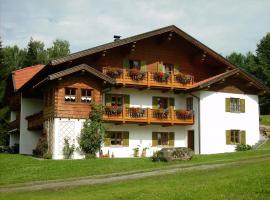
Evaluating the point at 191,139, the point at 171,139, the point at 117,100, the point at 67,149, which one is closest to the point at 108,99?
the point at 117,100

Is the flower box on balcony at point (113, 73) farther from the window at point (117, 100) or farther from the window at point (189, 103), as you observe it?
the window at point (189, 103)

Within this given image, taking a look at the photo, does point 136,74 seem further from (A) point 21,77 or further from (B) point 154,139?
(A) point 21,77

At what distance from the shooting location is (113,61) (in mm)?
36062

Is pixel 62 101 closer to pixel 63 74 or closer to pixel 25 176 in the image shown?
pixel 63 74

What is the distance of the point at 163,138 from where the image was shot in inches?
1479

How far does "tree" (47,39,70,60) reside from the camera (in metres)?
78.9

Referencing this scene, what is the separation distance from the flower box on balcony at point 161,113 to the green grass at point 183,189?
49.1 feet

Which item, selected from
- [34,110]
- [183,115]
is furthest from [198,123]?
[34,110]

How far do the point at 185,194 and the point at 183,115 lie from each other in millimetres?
21855

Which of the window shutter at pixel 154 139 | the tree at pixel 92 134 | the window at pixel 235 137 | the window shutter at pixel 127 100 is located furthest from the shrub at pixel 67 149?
the window at pixel 235 137

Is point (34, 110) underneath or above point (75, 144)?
above

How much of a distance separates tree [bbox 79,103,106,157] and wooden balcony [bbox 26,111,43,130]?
4244 millimetres

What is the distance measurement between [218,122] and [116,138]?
8459mm

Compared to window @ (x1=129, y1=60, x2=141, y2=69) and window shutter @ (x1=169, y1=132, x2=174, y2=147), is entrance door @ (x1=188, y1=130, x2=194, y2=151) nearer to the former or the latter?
window shutter @ (x1=169, y1=132, x2=174, y2=147)
